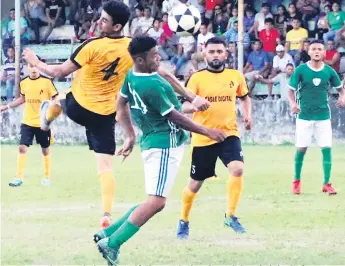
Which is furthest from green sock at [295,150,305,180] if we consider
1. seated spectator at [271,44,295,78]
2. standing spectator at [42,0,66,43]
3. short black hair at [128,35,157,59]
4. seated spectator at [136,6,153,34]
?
standing spectator at [42,0,66,43]

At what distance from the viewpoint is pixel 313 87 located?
14750mm

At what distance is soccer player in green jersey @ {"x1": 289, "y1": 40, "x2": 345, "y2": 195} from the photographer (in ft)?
47.9

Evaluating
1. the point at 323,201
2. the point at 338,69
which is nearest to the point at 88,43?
the point at 323,201

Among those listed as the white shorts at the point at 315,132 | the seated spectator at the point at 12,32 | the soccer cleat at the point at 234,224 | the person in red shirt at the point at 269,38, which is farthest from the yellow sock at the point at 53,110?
the seated spectator at the point at 12,32

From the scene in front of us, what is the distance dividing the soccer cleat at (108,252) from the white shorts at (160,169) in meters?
0.54

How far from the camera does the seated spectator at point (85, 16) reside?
29.3 meters

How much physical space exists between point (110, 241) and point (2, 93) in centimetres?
2072

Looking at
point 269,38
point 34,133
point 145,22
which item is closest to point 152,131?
point 34,133

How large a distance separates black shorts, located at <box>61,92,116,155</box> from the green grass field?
0.90 metres

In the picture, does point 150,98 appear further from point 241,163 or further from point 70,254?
point 241,163

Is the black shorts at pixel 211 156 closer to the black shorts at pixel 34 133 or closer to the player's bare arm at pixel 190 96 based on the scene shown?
the player's bare arm at pixel 190 96

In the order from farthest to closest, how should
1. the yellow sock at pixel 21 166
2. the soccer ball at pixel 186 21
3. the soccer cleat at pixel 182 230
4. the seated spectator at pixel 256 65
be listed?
the seated spectator at pixel 256 65, the soccer ball at pixel 186 21, the yellow sock at pixel 21 166, the soccer cleat at pixel 182 230

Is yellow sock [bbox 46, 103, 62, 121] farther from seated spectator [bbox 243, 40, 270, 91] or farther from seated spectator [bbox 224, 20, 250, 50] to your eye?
seated spectator [bbox 224, 20, 250, 50]

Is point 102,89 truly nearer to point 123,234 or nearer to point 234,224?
point 234,224
